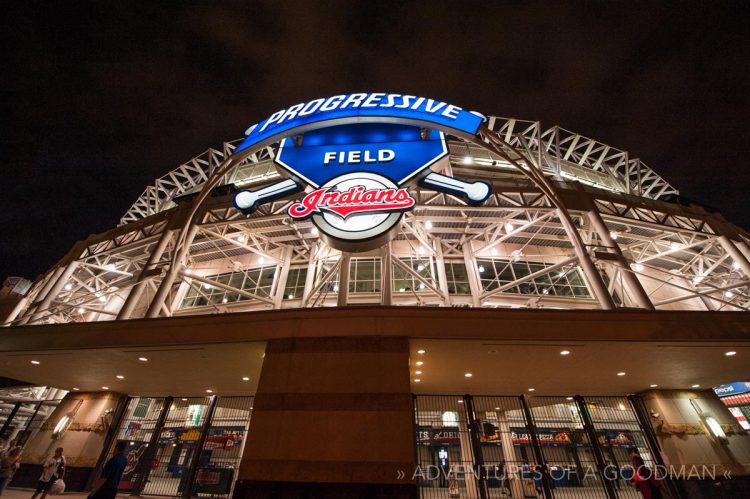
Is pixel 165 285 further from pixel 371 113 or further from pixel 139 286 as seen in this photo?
pixel 371 113

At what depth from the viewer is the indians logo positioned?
12844mm

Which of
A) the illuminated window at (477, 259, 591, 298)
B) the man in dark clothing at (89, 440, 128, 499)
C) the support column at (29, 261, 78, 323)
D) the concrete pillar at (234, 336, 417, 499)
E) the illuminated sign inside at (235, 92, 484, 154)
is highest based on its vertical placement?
the illuminated sign inside at (235, 92, 484, 154)

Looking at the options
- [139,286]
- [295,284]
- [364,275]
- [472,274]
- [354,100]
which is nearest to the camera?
[354,100]

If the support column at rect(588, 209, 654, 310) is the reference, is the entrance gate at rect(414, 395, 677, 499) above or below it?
below

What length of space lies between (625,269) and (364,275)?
16265 millimetres

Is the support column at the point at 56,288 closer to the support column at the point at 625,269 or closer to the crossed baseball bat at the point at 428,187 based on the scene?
the crossed baseball bat at the point at 428,187

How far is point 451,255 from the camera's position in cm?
2572

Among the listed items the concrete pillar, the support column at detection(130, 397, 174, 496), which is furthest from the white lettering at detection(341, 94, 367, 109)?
the support column at detection(130, 397, 174, 496)

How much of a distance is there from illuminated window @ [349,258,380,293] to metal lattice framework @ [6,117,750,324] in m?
0.09

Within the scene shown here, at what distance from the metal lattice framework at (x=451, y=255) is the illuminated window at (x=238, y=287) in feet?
0.34

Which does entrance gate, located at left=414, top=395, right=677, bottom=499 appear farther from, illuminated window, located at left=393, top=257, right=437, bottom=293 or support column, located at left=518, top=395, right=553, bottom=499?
illuminated window, located at left=393, top=257, right=437, bottom=293

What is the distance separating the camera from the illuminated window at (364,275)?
24812 millimetres

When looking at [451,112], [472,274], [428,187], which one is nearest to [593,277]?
[428,187]

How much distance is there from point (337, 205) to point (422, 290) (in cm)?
1273
